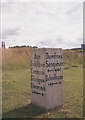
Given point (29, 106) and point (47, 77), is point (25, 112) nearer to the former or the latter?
point (29, 106)

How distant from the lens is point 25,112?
4918 mm

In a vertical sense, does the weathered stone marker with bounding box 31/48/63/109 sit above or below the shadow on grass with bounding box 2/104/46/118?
above

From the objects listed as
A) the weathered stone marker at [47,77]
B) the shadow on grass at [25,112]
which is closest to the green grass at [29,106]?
the shadow on grass at [25,112]

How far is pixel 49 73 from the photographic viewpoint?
5039mm

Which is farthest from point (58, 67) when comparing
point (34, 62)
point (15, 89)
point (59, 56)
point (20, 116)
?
point (15, 89)

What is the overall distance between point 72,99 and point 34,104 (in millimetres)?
1477

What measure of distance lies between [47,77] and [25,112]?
1.13 m

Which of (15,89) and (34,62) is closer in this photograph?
(34,62)

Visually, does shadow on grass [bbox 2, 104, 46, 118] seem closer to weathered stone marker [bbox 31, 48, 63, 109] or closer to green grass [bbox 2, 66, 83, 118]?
green grass [bbox 2, 66, 83, 118]

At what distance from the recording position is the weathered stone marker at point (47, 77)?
4.99 meters

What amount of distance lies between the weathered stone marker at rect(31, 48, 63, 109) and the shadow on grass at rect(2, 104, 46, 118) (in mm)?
166

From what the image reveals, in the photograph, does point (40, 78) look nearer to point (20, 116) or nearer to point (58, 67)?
point (58, 67)

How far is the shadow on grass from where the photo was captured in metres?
4.64

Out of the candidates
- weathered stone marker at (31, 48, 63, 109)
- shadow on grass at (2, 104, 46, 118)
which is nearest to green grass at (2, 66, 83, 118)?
shadow on grass at (2, 104, 46, 118)
